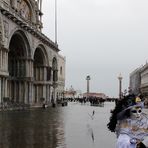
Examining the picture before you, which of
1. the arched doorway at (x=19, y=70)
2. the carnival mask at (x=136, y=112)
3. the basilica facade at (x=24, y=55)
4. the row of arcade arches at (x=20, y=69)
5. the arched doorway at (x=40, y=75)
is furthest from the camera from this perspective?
the arched doorway at (x=40, y=75)

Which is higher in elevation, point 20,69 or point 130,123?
point 20,69

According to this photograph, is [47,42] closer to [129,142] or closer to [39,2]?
[39,2]

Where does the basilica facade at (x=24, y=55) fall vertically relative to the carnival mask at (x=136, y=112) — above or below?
above

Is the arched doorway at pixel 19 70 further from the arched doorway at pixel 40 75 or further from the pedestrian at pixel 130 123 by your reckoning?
the pedestrian at pixel 130 123

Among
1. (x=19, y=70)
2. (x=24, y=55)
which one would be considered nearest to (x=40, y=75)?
(x=19, y=70)

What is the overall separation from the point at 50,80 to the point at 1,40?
31.3 metres

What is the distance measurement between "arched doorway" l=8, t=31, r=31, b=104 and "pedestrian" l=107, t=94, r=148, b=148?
2166 inches

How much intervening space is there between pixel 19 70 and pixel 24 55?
8.09ft

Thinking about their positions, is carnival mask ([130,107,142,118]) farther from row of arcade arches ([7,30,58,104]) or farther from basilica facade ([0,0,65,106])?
row of arcade arches ([7,30,58,104])

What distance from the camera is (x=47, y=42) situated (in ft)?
254

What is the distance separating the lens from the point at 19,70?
64.9 m

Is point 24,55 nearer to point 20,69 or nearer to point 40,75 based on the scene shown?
point 20,69

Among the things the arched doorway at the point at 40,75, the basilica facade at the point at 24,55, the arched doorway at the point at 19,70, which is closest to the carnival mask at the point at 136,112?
the basilica facade at the point at 24,55

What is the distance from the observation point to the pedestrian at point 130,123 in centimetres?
675
